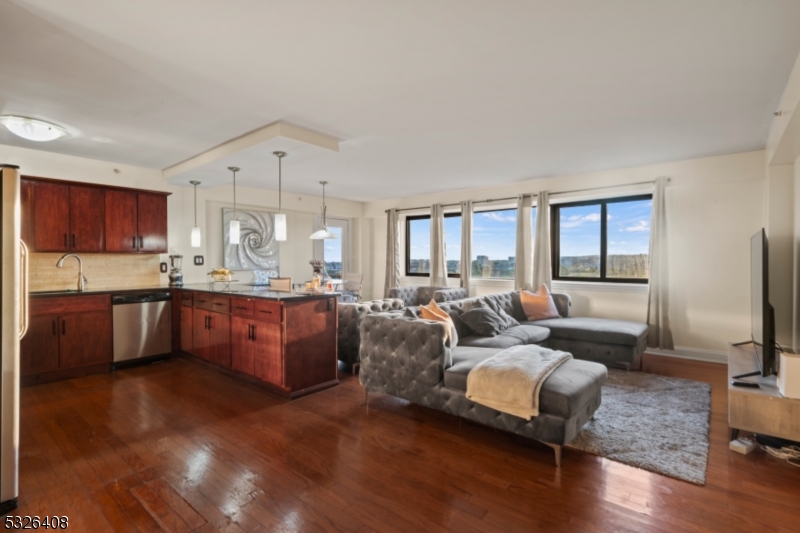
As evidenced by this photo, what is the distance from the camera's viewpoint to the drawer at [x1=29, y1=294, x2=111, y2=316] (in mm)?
4160

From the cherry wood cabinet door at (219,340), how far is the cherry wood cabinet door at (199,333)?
105 millimetres

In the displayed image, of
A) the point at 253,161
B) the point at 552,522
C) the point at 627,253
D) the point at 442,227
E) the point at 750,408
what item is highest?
the point at 253,161

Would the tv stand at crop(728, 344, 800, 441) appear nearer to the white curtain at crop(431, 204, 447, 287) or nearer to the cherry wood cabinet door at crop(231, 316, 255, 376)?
the cherry wood cabinet door at crop(231, 316, 255, 376)

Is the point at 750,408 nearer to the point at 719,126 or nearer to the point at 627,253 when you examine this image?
the point at 719,126

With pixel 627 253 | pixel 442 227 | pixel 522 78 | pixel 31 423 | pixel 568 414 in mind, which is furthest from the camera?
pixel 442 227

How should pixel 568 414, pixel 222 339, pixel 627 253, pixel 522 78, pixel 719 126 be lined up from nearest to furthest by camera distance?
1. pixel 568 414
2. pixel 522 78
3. pixel 719 126
4. pixel 222 339
5. pixel 627 253

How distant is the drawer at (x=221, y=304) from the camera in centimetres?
429

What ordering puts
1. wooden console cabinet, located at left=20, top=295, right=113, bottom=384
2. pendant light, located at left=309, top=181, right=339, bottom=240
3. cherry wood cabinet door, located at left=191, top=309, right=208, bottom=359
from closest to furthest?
wooden console cabinet, located at left=20, top=295, right=113, bottom=384 → cherry wood cabinet door, located at left=191, top=309, right=208, bottom=359 → pendant light, located at left=309, top=181, right=339, bottom=240

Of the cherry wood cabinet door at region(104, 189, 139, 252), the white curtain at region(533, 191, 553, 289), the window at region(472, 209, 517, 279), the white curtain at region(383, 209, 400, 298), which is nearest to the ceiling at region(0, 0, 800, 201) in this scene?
the cherry wood cabinet door at region(104, 189, 139, 252)

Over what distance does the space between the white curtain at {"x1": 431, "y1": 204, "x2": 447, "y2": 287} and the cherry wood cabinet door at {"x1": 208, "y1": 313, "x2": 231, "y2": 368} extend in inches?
163

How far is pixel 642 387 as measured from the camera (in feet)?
12.9

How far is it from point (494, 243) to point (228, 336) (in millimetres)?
4785

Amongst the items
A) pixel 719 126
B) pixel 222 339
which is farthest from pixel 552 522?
pixel 719 126

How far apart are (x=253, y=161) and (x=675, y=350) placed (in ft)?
19.6
